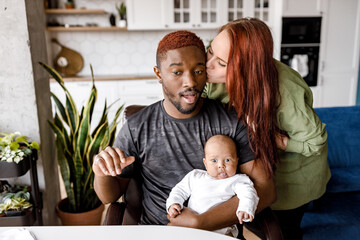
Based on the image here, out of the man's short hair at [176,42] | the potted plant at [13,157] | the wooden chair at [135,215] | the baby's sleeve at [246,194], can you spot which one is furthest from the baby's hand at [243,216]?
the potted plant at [13,157]

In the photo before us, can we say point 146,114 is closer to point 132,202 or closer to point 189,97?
point 189,97

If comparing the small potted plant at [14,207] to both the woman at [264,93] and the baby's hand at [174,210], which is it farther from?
the woman at [264,93]

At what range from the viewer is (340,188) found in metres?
1.92

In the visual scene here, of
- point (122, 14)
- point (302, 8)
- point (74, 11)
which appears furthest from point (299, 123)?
point (74, 11)

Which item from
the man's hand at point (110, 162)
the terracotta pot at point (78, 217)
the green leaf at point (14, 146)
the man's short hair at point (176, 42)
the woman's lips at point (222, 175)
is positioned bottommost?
the terracotta pot at point (78, 217)

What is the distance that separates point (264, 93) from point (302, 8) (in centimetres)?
363

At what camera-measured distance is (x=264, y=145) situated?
1381mm

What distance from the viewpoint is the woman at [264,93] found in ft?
4.27

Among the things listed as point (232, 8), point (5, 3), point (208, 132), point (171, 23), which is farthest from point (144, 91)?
point (208, 132)

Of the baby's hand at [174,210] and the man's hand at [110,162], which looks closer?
the man's hand at [110,162]

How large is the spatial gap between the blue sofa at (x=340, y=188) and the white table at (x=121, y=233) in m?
0.92

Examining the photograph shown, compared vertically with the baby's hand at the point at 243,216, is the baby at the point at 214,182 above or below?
above

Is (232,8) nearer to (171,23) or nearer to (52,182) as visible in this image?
(171,23)

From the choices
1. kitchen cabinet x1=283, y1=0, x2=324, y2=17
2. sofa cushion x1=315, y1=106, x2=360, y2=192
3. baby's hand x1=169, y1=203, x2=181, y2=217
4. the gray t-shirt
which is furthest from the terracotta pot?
kitchen cabinet x1=283, y1=0, x2=324, y2=17
